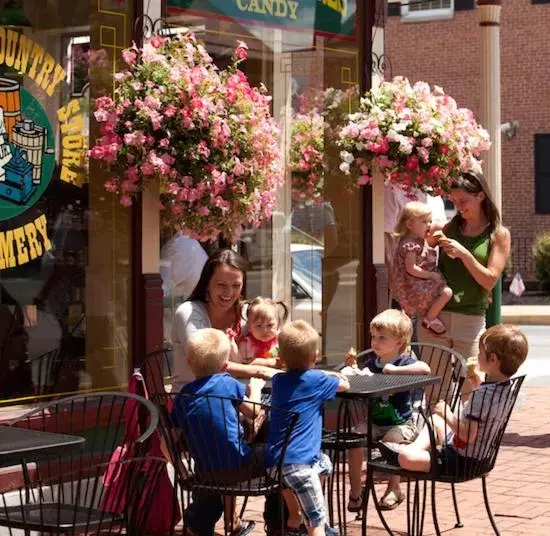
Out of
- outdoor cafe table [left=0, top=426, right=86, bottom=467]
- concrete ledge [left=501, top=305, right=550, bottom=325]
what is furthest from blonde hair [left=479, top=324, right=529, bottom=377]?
concrete ledge [left=501, top=305, right=550, bottom=325]

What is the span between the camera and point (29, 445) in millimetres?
4500

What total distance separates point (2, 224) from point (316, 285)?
294 cm

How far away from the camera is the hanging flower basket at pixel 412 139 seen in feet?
27.5

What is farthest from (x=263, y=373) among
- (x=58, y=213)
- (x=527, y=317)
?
(x=527, y=317)

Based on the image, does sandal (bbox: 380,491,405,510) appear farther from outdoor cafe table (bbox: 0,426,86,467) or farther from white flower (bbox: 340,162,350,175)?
outdoor cafe table (bbox: 0,426,86,467)

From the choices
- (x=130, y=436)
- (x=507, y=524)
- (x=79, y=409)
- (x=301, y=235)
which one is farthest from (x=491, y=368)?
(x=301, y=235)

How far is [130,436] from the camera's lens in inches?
253

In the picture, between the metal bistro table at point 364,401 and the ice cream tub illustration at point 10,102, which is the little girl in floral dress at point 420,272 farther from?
the ice cream tub illustration at point 10,102

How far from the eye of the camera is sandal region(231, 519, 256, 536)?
628 centimetres

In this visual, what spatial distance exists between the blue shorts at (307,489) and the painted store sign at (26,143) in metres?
2.04

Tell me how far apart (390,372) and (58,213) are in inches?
77.6

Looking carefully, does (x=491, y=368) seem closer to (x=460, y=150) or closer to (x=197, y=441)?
(x=197, y=441)

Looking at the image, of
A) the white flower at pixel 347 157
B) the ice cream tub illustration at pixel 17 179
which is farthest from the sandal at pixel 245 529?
the white flower at pixel 347 157

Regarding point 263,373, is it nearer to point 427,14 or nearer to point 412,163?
point 412,163
